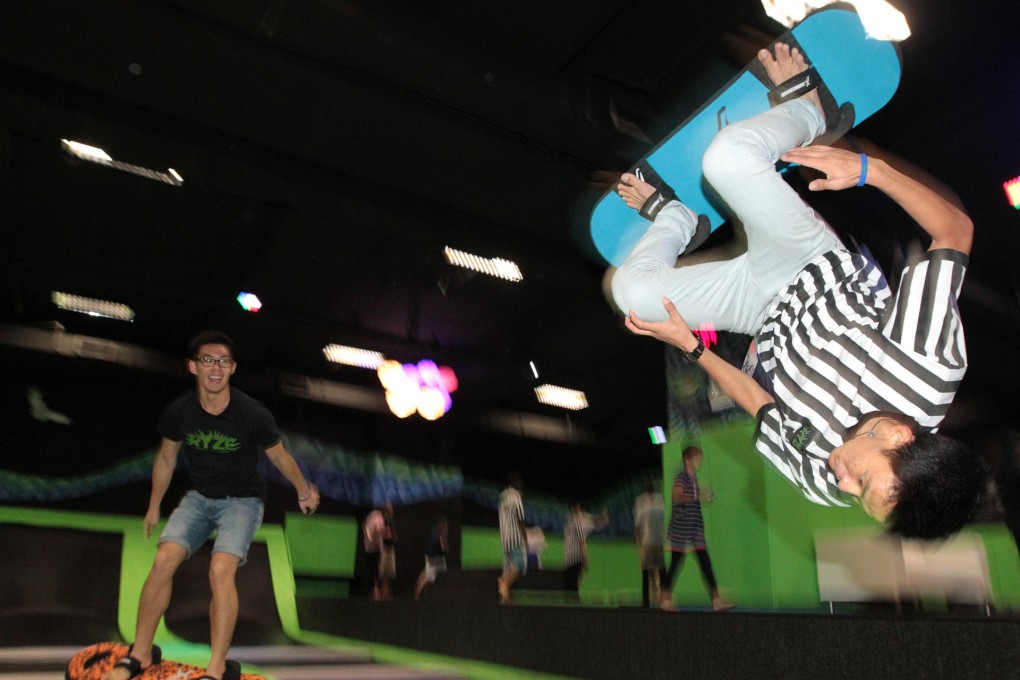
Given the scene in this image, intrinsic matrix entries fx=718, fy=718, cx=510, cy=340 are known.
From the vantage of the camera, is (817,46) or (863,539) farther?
(863,539)

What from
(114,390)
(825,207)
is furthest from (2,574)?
(114,390)

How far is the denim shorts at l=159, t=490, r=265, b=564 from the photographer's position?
253 centimetres

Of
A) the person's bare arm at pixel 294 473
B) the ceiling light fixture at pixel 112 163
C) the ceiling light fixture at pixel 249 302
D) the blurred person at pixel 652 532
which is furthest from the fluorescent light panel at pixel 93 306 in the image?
the person's bare arm at pixel 294 473

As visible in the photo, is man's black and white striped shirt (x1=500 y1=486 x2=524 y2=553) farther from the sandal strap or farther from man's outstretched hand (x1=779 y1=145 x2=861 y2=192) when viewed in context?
man's outstretched hand (x1=779 y1=145 x2=861 y2=192)

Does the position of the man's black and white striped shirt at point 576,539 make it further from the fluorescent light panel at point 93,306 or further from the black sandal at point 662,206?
the black sandal at point 662,206

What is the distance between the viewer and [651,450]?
13203 mm

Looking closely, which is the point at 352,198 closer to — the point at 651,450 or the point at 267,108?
the point at 267,108

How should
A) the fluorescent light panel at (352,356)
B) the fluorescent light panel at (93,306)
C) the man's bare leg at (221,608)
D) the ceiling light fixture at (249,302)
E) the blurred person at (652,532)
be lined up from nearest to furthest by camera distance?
the man's bare leg at (221,608)
the blurred person at (652,532)
the ceiling light fixture at (249,302)
the fluorescent light panel at (93,306)
the fluorescent light panel at (352,356)

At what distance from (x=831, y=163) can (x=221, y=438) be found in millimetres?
2132

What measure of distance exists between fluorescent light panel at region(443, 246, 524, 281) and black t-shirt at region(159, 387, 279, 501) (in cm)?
381

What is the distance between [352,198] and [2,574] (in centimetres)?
316

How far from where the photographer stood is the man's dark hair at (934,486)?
1280 mm

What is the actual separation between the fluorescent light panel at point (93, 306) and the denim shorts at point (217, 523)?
22.6ft

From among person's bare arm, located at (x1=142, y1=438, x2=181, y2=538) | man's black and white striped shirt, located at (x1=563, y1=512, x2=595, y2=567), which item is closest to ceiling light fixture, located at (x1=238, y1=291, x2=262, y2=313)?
man's black and white striped shirt, located at (x1=563, y1=512, x2=595, y2=567)
